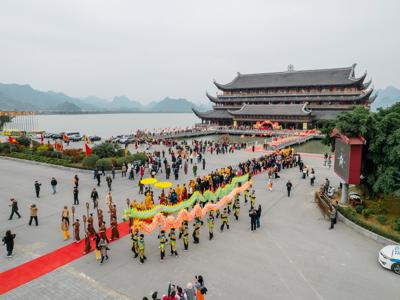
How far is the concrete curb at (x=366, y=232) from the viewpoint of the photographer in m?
13.2

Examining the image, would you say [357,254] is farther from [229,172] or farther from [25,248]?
[25,248]

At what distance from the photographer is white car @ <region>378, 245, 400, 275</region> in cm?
1093

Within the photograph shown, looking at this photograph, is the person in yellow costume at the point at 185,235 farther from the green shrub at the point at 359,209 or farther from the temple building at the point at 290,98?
the temple building at the point at 290,98

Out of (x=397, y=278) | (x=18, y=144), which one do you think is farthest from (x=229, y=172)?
(x=18, y=144)

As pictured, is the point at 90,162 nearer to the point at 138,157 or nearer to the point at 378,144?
the point at 138,157

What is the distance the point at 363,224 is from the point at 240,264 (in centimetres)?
707

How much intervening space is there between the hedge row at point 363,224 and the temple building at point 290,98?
49.9 m

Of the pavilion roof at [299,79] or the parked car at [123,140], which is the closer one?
the parked car at [123,140]

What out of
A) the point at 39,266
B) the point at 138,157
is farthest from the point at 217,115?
the point at 39,266

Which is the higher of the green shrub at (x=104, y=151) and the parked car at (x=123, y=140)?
the green shrub at (x=104, y=151)

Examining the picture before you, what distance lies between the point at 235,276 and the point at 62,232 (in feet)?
28.5

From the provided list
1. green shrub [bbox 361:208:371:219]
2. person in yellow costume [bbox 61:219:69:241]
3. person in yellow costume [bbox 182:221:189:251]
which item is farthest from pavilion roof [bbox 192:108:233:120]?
person in yellow costume [bbox 61:219:69:241]

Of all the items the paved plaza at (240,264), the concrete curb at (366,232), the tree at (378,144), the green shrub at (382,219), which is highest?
the tree at (378,144)

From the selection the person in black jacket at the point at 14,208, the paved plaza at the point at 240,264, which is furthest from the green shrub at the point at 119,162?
the person in black jacket at the point at 14,208
